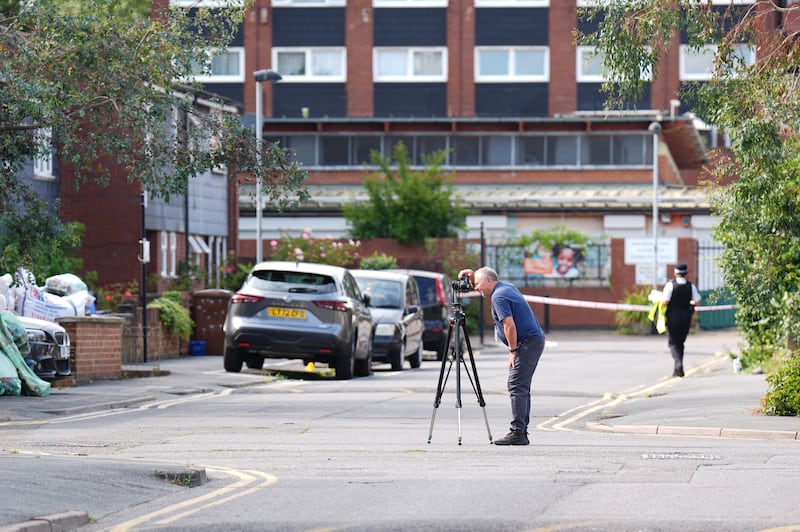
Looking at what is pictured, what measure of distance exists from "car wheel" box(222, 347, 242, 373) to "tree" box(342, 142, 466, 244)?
26817 mm

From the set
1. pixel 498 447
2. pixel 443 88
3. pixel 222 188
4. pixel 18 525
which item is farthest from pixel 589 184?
pixel 18 525

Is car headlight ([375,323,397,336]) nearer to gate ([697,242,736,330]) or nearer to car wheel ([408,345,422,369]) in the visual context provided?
car wheel ([408,345,422,369])

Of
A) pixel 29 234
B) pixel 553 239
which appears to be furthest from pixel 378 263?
pixel 29 234

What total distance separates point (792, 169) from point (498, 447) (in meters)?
7.31

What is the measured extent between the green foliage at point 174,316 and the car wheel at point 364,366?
209 inches

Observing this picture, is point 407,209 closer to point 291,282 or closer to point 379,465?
point 291,282

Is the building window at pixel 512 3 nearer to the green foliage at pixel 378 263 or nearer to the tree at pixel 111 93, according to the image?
the green foliage at pixel 378 263

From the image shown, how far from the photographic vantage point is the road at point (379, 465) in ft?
31.1

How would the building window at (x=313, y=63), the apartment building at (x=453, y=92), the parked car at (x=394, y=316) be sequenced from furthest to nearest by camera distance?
the building window at (x=313, y=63) → the apartment building at (x=453, y=92) → the parked car at (x=394, y=316)

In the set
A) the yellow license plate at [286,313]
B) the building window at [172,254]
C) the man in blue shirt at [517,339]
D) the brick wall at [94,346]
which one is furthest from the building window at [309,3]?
the man in blue shirt at [517,339]

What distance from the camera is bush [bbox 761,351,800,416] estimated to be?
16.9m

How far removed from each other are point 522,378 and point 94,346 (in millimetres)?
10119

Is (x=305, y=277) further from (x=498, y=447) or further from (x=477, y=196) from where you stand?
(x=477, y=196)

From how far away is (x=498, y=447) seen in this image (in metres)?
14.1
